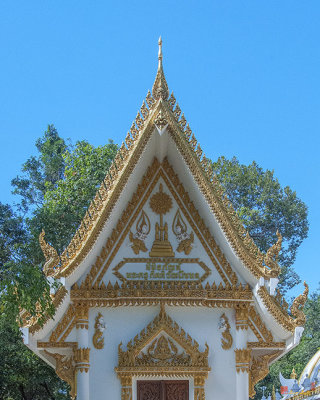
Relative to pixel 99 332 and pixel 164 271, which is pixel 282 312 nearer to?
pixel 164 271

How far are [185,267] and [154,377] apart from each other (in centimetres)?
203

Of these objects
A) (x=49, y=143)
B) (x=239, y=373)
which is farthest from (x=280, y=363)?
(x=239, y=373)

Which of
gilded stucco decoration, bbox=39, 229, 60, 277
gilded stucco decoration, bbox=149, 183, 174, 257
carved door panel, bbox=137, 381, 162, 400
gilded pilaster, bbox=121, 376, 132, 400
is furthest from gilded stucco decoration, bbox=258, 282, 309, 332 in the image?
gilded stucco decoration, bbox=39, 229, 60, 277

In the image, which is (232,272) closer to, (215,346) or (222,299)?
(222,299)

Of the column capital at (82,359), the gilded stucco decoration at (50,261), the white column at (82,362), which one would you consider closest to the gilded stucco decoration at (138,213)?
the gilded stucco decoration at (50,261)

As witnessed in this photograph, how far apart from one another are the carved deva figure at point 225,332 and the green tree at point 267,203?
19.2 meters

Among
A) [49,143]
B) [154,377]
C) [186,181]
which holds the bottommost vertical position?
[154,377]

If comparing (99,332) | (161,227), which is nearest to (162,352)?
(99,332)

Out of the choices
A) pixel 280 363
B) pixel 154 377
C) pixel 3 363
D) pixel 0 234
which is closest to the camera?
pixel 154 377

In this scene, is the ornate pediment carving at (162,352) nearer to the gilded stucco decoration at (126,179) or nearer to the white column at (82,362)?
the white column at (82,362)

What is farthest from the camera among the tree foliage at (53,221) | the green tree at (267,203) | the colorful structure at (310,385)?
the green tree at (267,203)

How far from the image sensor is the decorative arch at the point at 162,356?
12.7 m

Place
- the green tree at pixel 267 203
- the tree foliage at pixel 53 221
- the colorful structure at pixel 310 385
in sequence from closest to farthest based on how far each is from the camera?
1. the tree foliage at pixel 53 221
2. the colorful structure at pixel 310 385
3. the green tree at pixel 267 203

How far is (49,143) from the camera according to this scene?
34.3 metres
